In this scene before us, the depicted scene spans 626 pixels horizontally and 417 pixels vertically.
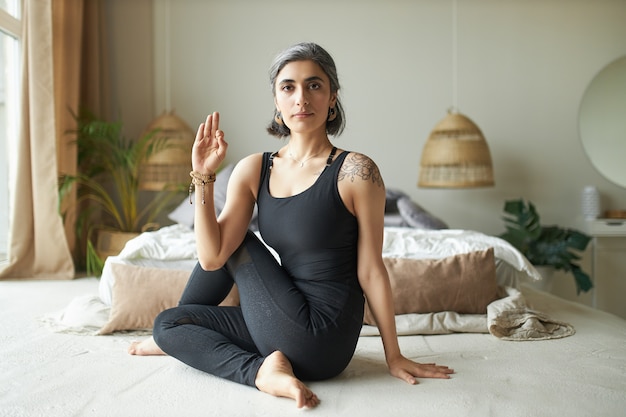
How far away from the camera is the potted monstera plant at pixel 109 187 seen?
159 inches

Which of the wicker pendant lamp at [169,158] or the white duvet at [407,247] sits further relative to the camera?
the wicker pendant lamp at [169,158]

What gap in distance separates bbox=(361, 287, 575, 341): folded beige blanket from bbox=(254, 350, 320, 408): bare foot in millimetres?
807

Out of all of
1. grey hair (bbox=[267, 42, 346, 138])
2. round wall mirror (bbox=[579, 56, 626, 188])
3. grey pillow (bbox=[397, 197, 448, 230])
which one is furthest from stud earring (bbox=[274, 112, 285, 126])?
round wall mirror (bbox=[579, 56, 626, 188])

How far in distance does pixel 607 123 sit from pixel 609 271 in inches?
42.3

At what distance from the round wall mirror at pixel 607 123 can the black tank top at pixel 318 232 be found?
3.48 metres

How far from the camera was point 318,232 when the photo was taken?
1.65m

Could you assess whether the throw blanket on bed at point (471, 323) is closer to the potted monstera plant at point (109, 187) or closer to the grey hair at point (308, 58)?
the grey hair at point (308, 58)

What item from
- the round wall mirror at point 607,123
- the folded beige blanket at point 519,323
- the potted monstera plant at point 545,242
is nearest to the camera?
the folded beige blanket at point 519,323

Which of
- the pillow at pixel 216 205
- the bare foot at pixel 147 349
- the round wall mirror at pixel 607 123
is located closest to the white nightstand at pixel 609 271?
the round wall mirror at pixel 607 123

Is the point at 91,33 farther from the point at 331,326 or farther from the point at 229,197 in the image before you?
the point at 331,326

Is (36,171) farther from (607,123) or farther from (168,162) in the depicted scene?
(607,123)

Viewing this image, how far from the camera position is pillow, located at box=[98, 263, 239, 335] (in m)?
2.30

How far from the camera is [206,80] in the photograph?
4.60 m

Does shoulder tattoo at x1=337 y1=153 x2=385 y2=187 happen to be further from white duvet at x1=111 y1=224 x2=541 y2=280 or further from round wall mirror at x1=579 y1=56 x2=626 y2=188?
round wall mirror at x1=579 y1=56 x2=626 y2=188
